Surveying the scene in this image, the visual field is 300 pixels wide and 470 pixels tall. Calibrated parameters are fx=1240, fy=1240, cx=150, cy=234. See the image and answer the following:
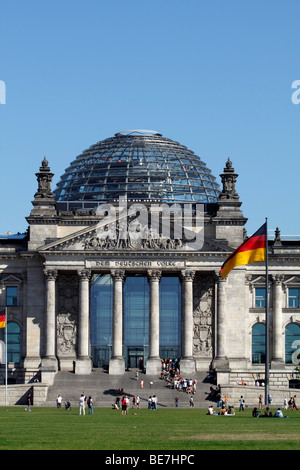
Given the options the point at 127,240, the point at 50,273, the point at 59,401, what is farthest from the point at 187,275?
the point at 59,401

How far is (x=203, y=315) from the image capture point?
127 m

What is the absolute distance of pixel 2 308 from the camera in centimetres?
12719

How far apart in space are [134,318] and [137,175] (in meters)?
19.6

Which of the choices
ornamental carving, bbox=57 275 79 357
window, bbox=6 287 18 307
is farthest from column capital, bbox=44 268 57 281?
window, bbox=6 287 18 307

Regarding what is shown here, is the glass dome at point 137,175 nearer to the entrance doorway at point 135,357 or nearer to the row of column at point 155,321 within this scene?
the row of column at point 155,321

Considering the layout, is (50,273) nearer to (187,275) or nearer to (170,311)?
(170,311)

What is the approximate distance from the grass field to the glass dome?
4869 cm

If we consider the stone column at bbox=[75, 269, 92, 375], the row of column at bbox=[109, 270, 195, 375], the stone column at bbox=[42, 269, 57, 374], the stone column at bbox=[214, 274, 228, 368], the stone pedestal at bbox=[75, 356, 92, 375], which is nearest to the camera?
the stone pedestal at bbox=[75, 356, 92, 375]

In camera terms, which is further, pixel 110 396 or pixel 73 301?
pixel 73 301

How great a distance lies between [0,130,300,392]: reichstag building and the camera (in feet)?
404

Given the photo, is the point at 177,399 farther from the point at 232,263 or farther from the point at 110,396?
the point at 232,263

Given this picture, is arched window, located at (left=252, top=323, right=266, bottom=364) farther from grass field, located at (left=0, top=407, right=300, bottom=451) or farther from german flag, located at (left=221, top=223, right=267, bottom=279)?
grass field, located at (left=0, top=407, right=300, bottom=451)
